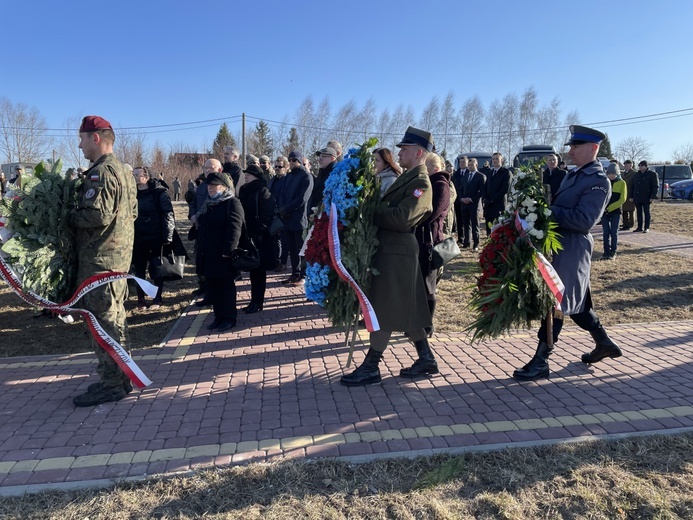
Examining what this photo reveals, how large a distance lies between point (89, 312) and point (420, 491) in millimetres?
2841

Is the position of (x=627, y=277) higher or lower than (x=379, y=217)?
lower

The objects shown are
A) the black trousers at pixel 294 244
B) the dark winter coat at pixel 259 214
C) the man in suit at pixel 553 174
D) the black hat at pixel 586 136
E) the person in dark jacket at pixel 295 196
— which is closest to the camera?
the black hat at pixel 586 136

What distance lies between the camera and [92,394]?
13.6 feet

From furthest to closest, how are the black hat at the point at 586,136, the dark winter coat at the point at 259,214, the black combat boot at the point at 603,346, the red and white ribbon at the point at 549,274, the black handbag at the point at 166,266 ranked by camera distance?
the dark winter coat at the point at 259,214
the black handbag at the point at 166,266
the black combat boot at the point at 603,346
the black hat at the point at 586,136
the red and white ribbon at the point at 549,274

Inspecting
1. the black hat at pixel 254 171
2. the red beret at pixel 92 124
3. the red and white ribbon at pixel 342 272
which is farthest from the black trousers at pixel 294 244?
the red beret at pixel 92 124

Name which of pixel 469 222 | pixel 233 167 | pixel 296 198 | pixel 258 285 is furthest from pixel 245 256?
pixel 469 222

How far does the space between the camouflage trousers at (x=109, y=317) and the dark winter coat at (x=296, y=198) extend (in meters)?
4.32

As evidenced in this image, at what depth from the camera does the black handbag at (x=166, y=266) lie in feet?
23.0

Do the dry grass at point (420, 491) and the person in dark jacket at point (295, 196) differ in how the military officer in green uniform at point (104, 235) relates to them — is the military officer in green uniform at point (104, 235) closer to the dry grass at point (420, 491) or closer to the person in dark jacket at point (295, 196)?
the dry grass at point (420, 491)

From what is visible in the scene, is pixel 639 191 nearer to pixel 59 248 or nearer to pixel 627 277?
pixel 627 277

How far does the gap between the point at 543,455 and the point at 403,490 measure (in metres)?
1.01

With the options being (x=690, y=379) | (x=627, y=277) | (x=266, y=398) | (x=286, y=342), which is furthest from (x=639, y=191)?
(x=266, y=398)

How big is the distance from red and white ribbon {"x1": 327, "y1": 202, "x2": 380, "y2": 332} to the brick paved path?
0.66m

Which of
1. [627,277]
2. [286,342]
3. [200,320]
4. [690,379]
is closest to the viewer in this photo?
[690,379]
